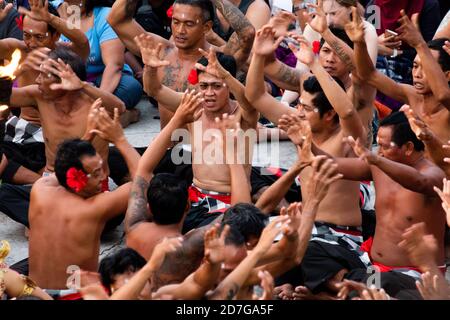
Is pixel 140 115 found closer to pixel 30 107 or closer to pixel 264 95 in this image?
pixel 30 107

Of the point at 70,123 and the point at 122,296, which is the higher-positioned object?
the point at 122,296

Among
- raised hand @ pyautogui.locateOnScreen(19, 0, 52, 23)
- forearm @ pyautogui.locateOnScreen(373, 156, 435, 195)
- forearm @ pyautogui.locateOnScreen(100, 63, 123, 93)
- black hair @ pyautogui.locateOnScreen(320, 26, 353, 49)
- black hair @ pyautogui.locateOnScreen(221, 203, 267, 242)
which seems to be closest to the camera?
black hair @ pyautogui.locateOnScreen(221, 203, 267, 242)

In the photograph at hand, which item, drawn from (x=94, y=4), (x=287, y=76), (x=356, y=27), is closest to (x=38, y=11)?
(x=94, y=4)

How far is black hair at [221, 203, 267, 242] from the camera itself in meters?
6.52

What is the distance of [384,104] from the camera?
9.65 metres

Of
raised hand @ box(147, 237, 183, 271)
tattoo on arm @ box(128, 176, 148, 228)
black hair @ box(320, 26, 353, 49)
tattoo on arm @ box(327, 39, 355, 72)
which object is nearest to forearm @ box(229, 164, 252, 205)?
tattoo on arm @ box(128, 176, 148, 228)

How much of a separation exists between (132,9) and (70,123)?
3.38 feet

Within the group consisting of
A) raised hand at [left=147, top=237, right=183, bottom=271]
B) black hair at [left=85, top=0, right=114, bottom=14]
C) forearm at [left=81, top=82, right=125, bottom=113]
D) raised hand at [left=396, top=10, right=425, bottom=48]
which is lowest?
black hair at [left=85, top=0, right=114, bottom=14]

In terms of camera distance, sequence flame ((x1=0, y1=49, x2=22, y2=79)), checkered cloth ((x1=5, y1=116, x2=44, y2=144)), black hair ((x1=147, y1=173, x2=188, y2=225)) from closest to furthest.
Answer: black hair ((x1=147, y1=173, x2=188, y2=225)), flame ((x1=0, y1=49, x2=22, y2=79)), checkered cloth ((x1=5, y1=116, x2=44, y2=144))

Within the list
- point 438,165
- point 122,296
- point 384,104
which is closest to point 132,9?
point 384,104

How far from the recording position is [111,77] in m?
9.80

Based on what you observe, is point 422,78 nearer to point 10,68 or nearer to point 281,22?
point 281,22

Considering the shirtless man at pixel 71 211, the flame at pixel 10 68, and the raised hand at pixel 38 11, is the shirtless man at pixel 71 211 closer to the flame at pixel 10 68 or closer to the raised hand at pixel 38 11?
the flame at pixel 10 68

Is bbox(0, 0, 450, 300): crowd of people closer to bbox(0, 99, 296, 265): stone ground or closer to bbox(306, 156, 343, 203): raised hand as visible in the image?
bbox(306, 156, 343, 203): raised hand
